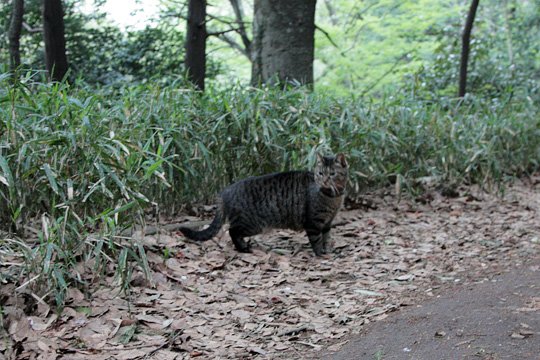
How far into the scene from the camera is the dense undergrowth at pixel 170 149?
378 centimetres

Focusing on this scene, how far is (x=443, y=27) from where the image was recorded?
557 inches

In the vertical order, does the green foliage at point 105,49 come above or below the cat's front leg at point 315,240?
above

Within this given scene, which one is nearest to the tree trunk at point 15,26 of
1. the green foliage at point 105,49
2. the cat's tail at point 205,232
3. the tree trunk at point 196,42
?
the green foliage at point 105,49

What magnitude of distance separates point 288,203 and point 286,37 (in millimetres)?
3109

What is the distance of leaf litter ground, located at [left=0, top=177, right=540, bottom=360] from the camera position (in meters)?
3.38

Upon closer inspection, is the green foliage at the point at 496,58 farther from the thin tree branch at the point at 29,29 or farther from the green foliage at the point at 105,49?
the thin tree branch at the point at 29,29

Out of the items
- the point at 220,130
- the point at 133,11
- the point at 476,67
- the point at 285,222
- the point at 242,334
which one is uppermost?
the point at 133,11

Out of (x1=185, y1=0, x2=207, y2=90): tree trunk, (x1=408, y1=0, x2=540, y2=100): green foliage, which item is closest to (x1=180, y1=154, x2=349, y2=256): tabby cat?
(x1=185, y1=0, x2=207, y2=90): tree trunk

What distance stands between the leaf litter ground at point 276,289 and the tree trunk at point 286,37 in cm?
214

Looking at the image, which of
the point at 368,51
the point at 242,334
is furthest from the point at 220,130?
the point at 368,51

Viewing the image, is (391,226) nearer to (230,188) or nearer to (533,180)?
(230,188)

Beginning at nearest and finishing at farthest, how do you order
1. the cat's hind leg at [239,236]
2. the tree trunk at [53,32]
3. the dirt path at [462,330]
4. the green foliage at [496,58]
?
the dirt path at [462,330] → the cat's hind leg at [239,236] → the tree trunk at [53,32] → the green foliage at [496,58]

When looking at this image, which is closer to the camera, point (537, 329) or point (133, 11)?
→ point (537, 329)

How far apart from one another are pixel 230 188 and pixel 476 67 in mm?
9255
